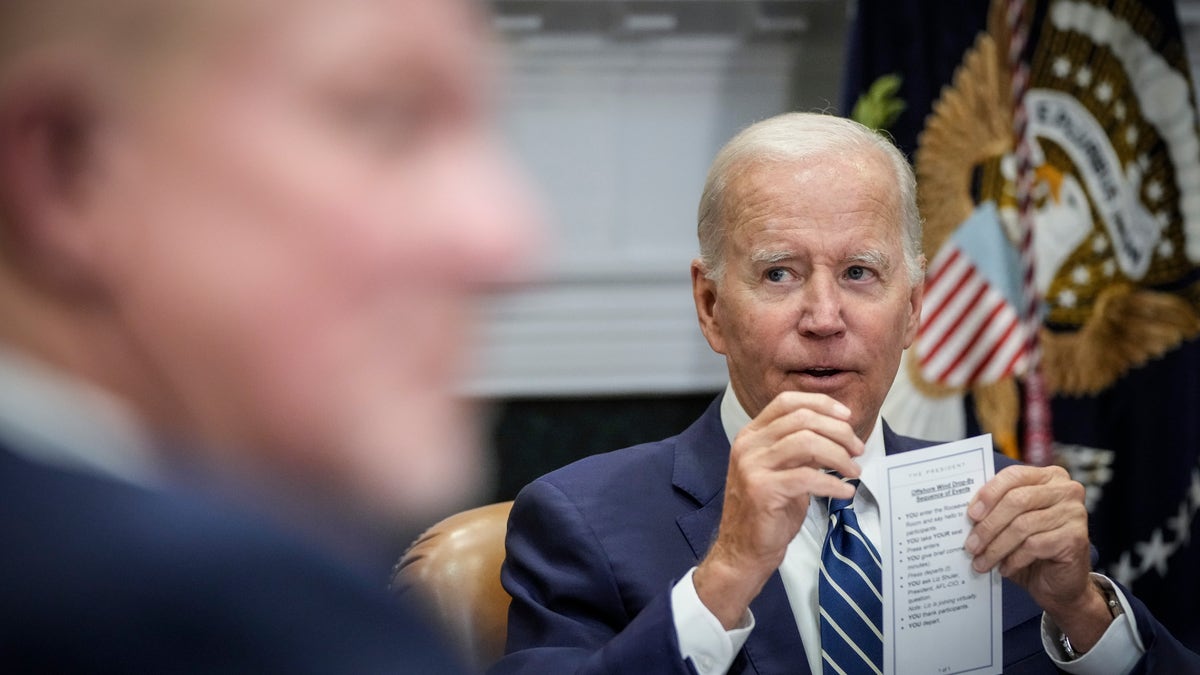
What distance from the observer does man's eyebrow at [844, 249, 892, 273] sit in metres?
1.94

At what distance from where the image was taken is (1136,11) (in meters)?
3.75

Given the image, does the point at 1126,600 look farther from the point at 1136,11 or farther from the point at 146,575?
the point at 1136,11

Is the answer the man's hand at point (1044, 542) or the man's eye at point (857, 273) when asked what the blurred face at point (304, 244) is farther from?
the man's eye at point (857, 273)

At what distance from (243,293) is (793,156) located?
5.60ft

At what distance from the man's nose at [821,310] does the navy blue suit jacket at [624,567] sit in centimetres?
24

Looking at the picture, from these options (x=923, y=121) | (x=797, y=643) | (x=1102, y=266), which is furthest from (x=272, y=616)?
(x=1102, y=266)

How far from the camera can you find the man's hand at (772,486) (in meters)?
1.61

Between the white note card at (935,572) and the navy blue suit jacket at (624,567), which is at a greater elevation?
the white note card at (935,572)

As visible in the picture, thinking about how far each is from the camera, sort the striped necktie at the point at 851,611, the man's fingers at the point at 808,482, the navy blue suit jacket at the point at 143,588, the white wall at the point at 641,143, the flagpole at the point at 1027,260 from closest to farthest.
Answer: the navy blue suit jacket at the point at 143,588, the man's fingers at the point at 808,482, the striped necktie at the point at 851,611, the flagpole at the point at 1027,260, the white wall at the point at 641,143

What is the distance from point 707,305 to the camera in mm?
2080

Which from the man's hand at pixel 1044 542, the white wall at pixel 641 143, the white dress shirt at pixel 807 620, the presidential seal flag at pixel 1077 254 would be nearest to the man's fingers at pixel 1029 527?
the man's hand at pixel 1044 542

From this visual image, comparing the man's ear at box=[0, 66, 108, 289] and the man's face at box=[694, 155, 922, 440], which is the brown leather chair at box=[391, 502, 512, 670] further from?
the man's ear at box=[0, 66, 108, 289]

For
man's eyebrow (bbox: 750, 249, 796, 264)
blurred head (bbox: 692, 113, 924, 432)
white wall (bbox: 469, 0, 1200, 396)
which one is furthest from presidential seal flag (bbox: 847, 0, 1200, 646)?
man's eyebrow (bbox: 750, 249, 796, 264)

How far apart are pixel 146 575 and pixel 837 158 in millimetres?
1761
